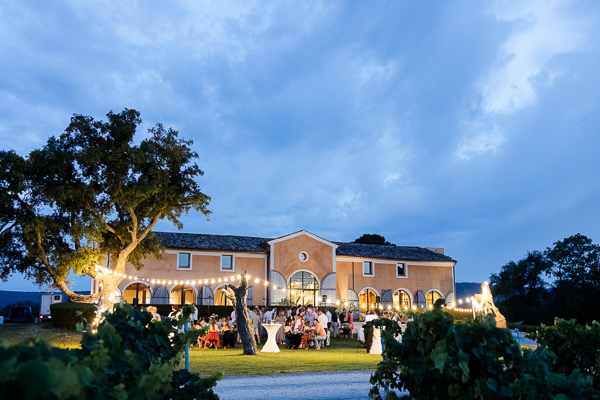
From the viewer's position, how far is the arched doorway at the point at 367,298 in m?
33.7

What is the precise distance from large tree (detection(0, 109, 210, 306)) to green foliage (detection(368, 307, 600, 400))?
19142mm

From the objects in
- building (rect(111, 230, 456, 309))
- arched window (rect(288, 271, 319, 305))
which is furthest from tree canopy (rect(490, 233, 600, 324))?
arched window (rect(288, 271, 319, 305))

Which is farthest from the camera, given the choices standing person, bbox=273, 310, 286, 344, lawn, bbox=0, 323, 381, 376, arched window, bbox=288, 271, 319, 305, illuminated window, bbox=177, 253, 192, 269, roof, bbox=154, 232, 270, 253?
arched window, bbox=288, 271, 319, 305

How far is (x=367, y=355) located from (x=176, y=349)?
1203cm

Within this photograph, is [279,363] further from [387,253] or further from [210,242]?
[387,253]

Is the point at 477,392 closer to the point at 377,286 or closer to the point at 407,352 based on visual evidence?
the point at 407,352

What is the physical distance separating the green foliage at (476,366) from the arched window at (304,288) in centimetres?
2750

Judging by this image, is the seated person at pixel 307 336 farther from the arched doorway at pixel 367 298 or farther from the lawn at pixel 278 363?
the arched doorway at pixel 367 298

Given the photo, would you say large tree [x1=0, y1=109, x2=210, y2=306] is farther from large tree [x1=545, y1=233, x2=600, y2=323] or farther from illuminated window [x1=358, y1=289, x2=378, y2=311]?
large tree [x1=545, y1=233, x2=600, y2=323]

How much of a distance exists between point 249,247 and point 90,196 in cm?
1254

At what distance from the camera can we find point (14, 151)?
20.9m

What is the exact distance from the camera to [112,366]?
221 centimetres

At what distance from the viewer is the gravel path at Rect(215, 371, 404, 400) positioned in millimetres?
7148

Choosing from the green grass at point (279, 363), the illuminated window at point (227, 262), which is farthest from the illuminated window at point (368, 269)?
the green grass at point (279, 363)
